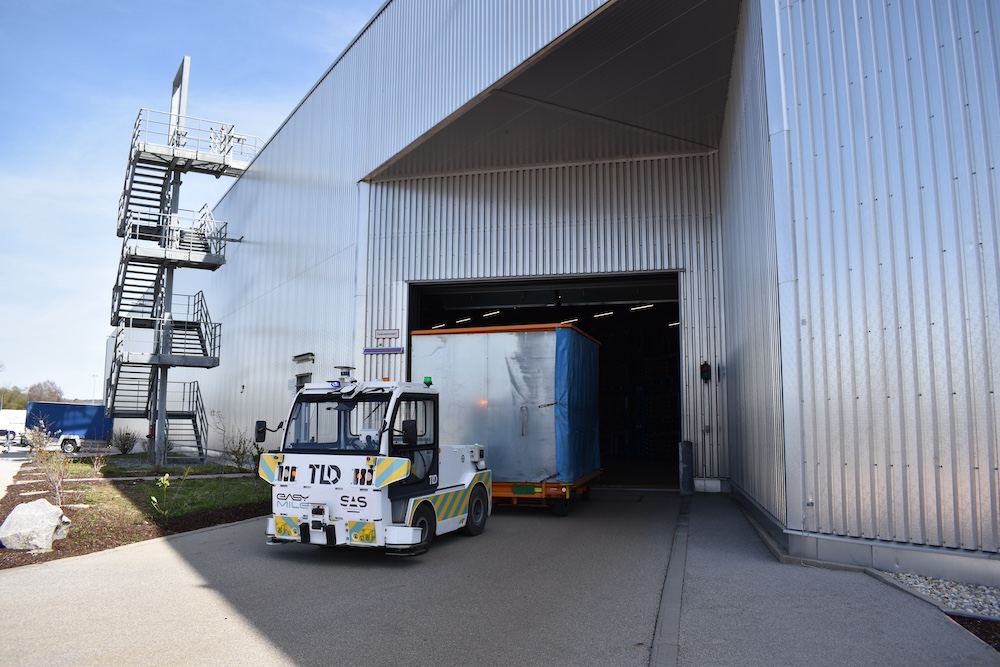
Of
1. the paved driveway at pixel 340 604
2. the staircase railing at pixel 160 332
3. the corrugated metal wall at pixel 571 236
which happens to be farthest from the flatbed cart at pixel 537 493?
the staircase railing at pixel 160 332

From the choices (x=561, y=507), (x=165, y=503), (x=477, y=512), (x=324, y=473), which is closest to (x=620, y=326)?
(x=561, y=507)

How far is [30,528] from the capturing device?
9.50m

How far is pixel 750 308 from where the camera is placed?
463 inches

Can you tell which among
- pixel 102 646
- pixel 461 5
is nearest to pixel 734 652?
pixel 102 646

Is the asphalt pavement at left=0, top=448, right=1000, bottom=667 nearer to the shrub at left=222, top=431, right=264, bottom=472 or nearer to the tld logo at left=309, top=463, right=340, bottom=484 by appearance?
the tld logo at left=309, top=463, right=340, bottom=484

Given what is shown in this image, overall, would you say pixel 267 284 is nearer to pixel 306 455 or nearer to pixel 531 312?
pixel 531 312

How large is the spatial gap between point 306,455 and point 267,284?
62.6 ft

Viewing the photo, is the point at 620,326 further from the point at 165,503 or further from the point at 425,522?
the point at 425,522

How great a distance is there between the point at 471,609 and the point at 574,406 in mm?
6969

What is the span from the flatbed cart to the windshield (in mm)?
4265

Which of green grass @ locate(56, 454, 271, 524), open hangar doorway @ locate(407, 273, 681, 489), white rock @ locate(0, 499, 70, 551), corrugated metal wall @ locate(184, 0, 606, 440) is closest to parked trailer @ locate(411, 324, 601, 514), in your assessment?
green grass @ locate(56, 454, 271, 524)

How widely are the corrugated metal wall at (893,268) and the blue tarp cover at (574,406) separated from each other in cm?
513

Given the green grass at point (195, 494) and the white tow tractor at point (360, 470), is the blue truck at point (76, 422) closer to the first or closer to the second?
the green grass at point (195, 494)

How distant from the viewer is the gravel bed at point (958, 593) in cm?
641
